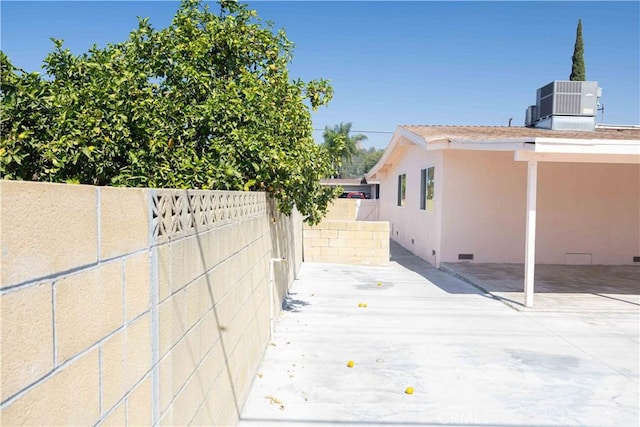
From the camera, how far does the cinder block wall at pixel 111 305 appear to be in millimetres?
1109

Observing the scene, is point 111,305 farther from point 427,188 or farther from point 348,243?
point 427,188

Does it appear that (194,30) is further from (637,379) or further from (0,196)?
(637,379)

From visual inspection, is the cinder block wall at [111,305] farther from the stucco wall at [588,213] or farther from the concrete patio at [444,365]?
the stucco wall at [588,213]

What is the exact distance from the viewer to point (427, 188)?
542 inches

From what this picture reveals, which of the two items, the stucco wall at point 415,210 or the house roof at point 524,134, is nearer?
the house roof at point 524,134

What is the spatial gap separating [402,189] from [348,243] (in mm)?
5804

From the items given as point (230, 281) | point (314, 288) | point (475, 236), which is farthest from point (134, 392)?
point (475, 236)

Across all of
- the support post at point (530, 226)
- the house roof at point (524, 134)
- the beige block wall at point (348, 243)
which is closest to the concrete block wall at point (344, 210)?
the beige block wall at point (348, 243)

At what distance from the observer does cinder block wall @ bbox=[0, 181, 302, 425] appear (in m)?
1.11

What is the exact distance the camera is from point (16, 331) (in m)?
1.08

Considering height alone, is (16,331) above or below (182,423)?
above

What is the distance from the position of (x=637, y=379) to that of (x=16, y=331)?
5638mm

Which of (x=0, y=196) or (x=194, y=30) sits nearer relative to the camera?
(x=0, y=196)

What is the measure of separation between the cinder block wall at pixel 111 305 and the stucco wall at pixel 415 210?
1003cm
